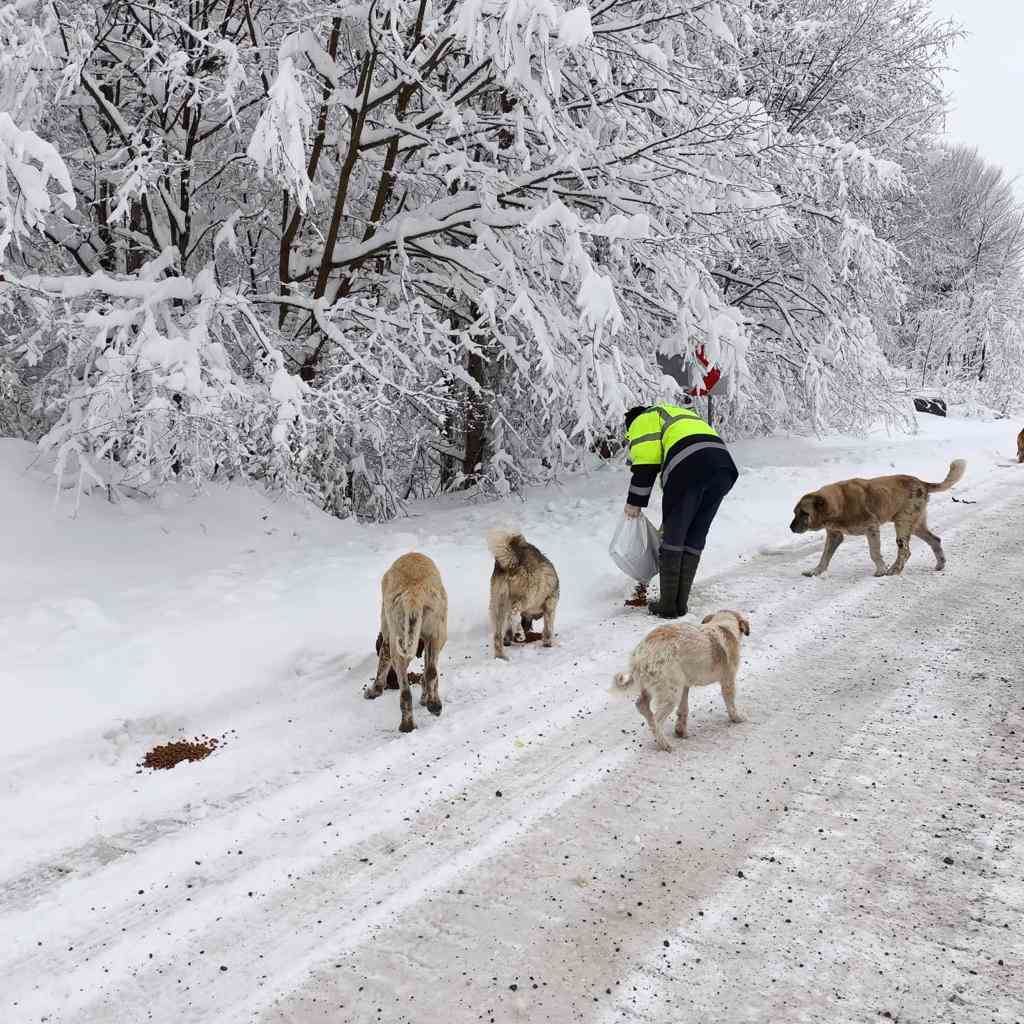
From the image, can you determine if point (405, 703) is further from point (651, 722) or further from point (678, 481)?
point (678, 481)

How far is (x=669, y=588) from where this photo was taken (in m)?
6.71

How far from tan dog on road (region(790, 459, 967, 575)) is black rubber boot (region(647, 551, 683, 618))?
5.79ft

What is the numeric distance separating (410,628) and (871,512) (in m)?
4.94

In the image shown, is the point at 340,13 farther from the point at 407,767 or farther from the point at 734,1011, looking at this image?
the point at 734,1011

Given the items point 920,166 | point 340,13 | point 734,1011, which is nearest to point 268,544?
point 340,13

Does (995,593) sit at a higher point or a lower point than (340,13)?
lower

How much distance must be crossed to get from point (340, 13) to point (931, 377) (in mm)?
30683

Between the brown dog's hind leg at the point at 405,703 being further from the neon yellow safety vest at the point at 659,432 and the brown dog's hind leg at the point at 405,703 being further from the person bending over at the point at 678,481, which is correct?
the neon yellow safety vest at the point at 659,432

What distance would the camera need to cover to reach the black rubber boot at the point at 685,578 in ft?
22.2

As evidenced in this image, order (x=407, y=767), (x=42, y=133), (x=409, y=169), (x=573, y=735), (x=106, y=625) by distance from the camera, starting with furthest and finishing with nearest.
Result: (x=409, y=169), (x=42, y=133), (x=106, y=625), (x=573, y=735), (x=407, y=767)

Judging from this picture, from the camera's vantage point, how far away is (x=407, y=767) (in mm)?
4266

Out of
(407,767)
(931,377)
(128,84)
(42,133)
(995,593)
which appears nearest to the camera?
(407,767)

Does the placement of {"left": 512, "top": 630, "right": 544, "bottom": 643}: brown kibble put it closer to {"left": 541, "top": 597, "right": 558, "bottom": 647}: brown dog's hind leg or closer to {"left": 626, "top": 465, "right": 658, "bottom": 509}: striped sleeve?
{"left": 541, "top": 597, "right": 558, "bottom": 647}: brown dog's hind leg

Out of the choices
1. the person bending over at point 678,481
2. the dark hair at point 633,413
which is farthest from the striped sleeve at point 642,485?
the dark hair at point 633,413
